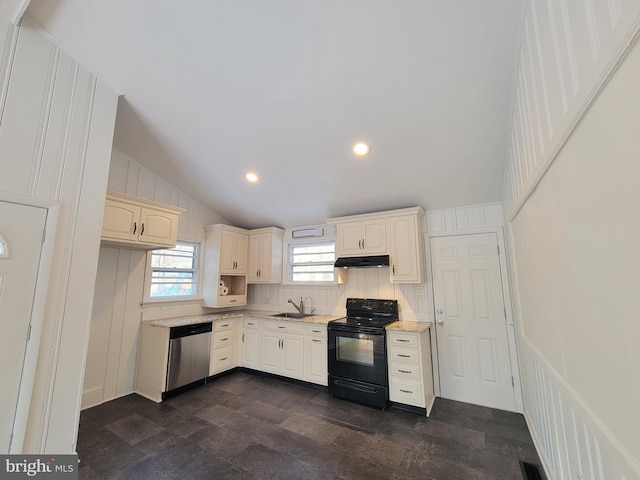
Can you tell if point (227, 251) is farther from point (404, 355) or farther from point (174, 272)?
point (404, 355)

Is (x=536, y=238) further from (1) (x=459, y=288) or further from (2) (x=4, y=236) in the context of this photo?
(2) (x=4, y=236)

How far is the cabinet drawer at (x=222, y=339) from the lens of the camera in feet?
13.0

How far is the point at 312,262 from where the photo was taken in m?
4.54

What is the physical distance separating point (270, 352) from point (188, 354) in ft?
3.71

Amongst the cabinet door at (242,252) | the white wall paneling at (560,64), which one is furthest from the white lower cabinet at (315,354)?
the white wall paneling at (560,64)

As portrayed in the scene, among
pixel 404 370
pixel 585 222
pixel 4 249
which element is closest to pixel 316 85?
pixel 585 222

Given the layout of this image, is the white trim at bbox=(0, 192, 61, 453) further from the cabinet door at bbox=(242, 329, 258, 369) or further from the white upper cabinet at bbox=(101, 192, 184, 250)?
the cabinet door at bbox=(242, 329, 258, 369)

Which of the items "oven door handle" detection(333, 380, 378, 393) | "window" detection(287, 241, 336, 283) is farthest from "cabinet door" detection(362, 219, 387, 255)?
"oven door handle" detection(333, 380, 378, 393)

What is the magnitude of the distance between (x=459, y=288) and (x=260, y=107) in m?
3.10

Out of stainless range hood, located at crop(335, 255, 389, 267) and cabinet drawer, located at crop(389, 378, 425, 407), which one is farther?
stainless range hood, located at crop(335, 255, 389, 267)

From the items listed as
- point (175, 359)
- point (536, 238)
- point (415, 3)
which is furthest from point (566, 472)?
point (175, 359)

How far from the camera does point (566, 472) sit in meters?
1.51

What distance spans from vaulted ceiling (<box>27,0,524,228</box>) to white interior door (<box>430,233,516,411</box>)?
0.66 meters

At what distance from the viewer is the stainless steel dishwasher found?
3361mm
